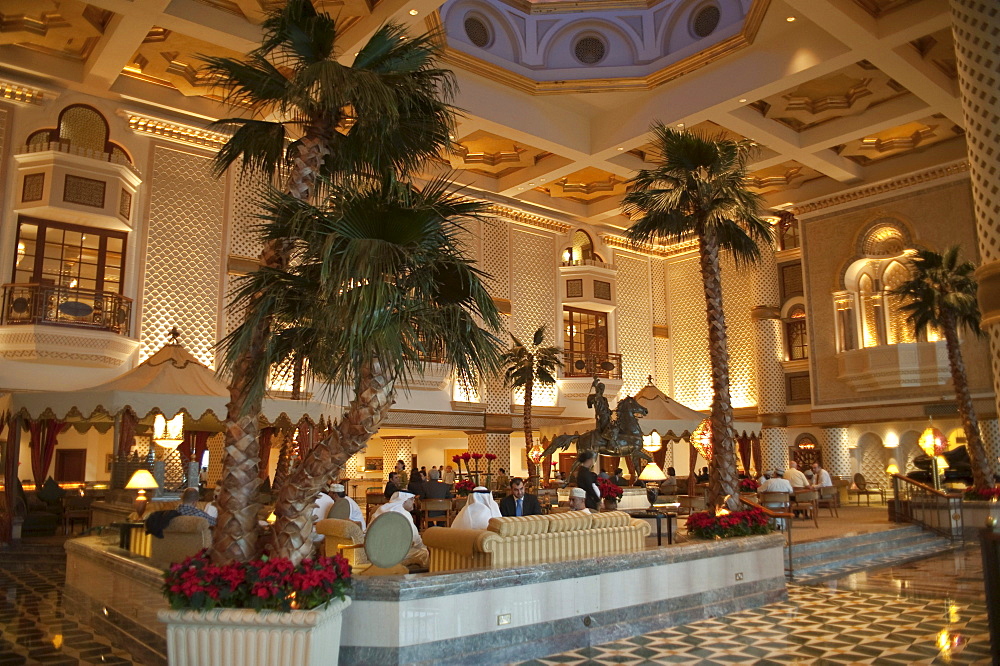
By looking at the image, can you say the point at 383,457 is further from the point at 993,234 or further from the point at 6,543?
the point at 993,234

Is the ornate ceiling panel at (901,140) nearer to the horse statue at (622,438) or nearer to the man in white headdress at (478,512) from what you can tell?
the horse statue at (622,438)

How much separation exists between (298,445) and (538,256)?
10.6m

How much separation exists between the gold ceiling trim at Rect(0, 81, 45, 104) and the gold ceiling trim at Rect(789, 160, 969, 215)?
19239mm

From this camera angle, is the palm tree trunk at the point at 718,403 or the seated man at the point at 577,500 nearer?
the seated man at the point at 577,500

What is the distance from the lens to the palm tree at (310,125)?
5.05 m

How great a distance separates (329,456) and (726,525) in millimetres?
5393

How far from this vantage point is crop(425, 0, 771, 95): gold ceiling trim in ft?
49.9

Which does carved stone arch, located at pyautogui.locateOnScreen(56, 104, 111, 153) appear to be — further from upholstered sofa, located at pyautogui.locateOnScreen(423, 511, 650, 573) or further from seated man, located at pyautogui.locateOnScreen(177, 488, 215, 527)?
upholstered sofa, located at pyautogui.locateOnScreen(423, 511, 650, 573)

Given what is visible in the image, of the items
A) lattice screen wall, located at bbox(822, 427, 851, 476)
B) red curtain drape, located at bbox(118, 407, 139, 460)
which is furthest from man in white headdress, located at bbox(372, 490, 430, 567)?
lattice screen wall, located at bbox(822, 427, 851, 476)

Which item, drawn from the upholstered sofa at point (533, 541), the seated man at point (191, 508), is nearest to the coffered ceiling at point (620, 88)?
the seated man at point (191, 508)

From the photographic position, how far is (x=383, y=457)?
2370 centimetres

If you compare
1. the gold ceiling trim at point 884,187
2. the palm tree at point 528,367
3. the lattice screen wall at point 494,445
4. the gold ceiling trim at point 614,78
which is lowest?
the lattice screen wall at point 494,445

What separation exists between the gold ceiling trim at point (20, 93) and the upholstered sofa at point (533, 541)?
1285 cm

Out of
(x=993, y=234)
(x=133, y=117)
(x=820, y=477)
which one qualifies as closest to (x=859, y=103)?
(x=820, y=477)
